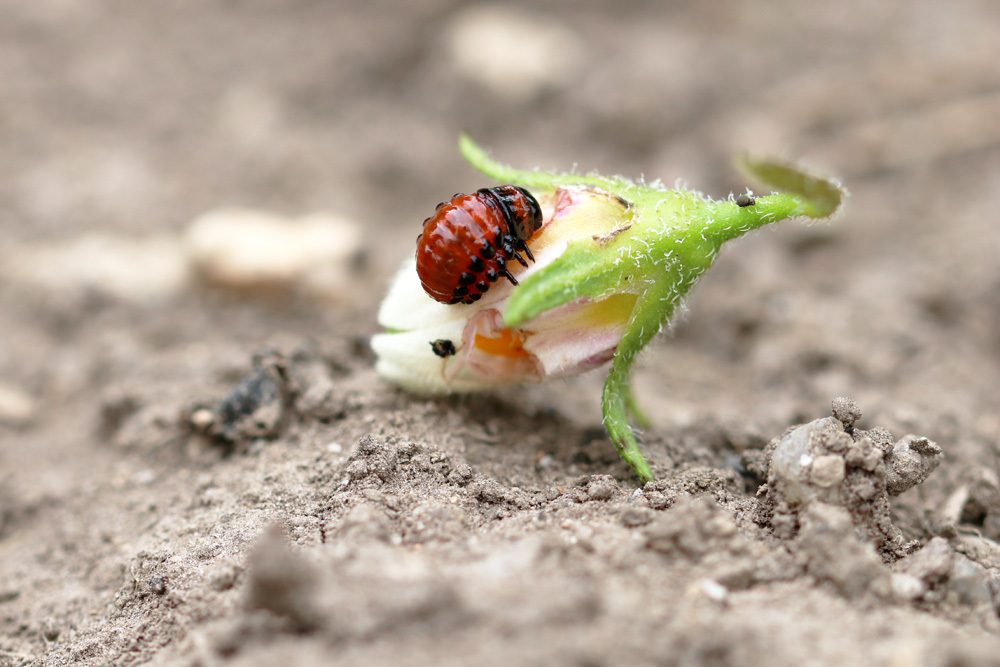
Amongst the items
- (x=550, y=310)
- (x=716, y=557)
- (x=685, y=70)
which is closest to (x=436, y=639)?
(x=716, y=557)

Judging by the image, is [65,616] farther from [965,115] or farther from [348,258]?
[965,115]

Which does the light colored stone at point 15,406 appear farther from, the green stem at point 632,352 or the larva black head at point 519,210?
the green stem at point 632,352

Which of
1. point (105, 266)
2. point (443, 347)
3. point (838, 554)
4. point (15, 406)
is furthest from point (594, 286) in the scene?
point (105, 266)

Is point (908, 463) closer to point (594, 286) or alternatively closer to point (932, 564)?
point (932, 564)

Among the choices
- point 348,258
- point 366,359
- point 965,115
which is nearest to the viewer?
point 366,359

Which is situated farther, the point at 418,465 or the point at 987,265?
the point at 987,265

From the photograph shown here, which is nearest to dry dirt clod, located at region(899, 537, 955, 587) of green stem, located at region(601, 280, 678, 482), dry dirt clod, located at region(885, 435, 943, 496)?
dry dirt clod, located at region(885, 435, 943, 496)

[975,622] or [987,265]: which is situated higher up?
[987,265]
